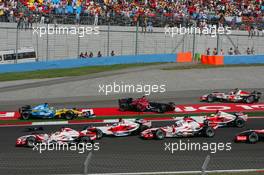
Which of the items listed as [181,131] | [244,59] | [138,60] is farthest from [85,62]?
[181,131]

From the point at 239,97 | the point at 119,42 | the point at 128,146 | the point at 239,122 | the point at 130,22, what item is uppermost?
the point at 130,22

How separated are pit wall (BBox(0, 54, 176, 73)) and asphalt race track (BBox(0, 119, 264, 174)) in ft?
64.3

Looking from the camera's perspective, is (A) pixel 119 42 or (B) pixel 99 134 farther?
(A) pixel 119 42

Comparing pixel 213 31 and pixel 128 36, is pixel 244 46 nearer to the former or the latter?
pixel 213 31

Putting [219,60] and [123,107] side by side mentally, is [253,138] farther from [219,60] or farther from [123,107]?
[219,60]

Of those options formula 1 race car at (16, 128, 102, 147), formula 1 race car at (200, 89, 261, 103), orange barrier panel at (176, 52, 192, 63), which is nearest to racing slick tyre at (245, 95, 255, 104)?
formula 1 race car at (200, 89, 261, 103)

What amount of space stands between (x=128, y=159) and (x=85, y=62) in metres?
29.0

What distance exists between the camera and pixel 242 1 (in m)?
51.4

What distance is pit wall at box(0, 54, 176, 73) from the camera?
41.5 metres

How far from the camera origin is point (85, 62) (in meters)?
44.4

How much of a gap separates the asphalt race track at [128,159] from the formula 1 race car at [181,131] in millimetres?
204

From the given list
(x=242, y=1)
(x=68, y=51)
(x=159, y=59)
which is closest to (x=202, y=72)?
(x=159, y=59)

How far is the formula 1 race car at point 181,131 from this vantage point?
72.0 feet

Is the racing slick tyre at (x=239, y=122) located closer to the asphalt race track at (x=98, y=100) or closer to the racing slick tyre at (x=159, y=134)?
the racing slick tyre at (x=159, y=134)
